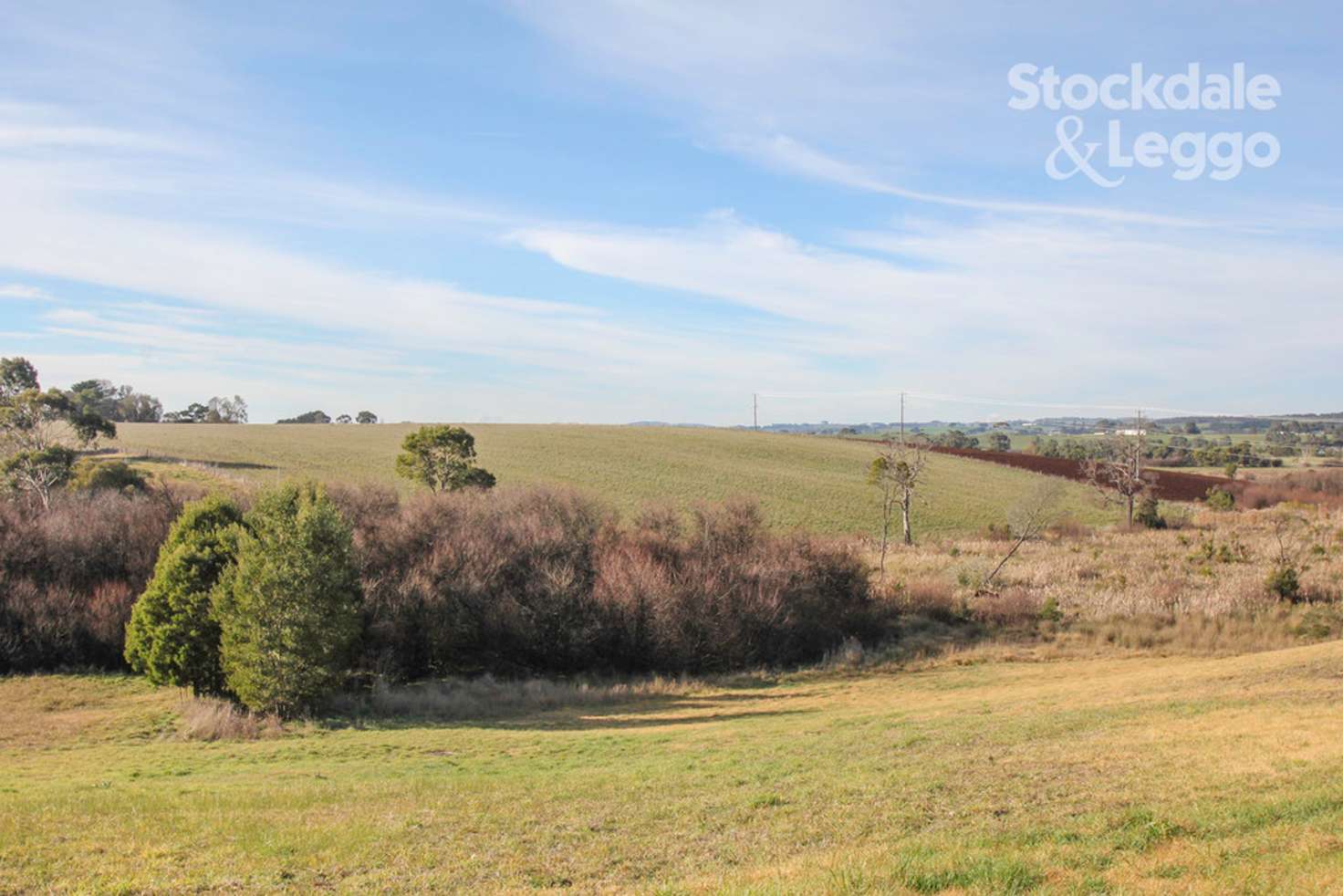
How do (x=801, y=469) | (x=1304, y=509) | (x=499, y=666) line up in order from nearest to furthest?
(x=499, y=666), (x=1304, y=509), (x=801, y=469)

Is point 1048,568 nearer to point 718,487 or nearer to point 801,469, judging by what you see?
point 718,487

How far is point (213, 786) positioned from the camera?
1653 centimetres

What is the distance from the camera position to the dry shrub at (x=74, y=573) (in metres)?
36.2

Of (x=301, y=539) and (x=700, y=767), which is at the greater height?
(x=301, y=539)

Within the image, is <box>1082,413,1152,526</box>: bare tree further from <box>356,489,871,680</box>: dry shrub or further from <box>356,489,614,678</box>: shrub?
<box>356,489,614,678</box>: shrub

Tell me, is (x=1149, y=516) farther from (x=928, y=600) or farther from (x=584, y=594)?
(x=584, y=594)

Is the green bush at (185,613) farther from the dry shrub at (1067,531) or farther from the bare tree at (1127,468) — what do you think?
the bare tree at (1127,468)

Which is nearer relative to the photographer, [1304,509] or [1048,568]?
[1048,568]

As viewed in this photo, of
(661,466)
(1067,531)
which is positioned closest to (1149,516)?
(1067,531)

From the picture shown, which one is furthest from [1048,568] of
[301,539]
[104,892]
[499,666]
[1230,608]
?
[104,892]

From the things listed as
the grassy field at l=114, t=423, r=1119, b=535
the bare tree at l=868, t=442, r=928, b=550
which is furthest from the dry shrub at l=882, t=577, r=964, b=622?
the grassy field at l=114, t=423, r=1119, b=535

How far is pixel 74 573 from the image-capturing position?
39656 mm

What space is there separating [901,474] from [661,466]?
1169 inches

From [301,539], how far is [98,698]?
10820 millimetres
